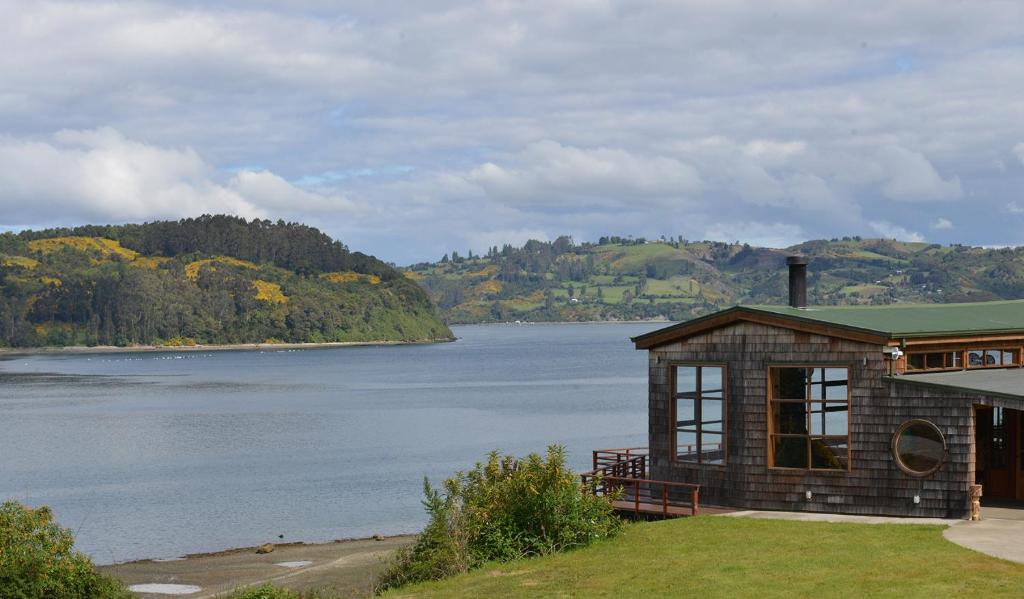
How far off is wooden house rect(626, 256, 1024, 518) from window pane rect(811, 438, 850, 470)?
30mm

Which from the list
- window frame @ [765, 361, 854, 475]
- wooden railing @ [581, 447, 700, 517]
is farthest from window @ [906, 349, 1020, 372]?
wooden railing @ [581, 447, 700, 517]

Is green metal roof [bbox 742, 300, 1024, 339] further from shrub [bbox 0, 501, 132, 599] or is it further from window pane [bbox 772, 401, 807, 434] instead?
shrub [bbox 0, 501, 132, 599]

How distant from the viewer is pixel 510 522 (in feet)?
77.2

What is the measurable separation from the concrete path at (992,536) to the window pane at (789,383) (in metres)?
4.33

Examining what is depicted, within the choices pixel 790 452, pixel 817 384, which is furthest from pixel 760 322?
pixel 790 452

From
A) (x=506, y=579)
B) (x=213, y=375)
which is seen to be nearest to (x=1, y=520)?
(x=506, y=579)

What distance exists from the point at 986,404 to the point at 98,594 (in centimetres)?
1745

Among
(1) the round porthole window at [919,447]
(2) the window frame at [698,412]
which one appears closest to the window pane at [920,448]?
(1) the round porthole window at [919,447]

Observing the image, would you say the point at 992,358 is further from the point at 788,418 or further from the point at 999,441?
the point at 788,418

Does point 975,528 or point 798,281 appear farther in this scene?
point 798,281

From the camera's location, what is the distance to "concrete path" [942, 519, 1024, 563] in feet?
62.8

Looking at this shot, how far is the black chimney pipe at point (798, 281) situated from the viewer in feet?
93.1

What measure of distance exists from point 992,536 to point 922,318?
23.4 ft

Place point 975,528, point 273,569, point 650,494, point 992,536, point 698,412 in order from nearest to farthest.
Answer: point 992,536
point 975,528
point 698,412
point 650,494
point 273,569
